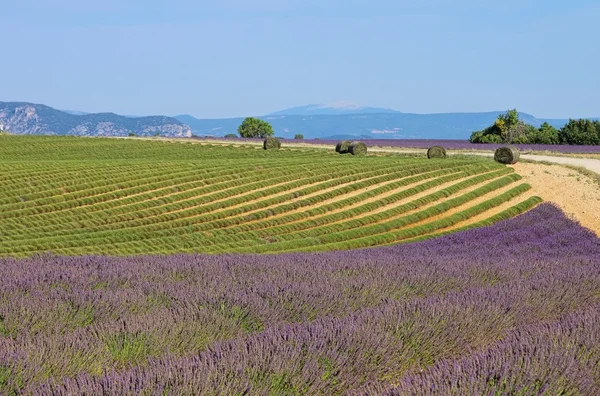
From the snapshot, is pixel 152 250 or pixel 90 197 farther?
pixel 90 197

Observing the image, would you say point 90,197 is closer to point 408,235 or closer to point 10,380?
point 408,235

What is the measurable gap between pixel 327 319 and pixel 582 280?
4.20 metres

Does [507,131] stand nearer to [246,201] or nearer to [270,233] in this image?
[246,201]

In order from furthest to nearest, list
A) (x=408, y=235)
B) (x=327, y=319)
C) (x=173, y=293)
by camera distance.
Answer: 1. (x=408, y=235)
2. (x=173, y=293)
3. (x=327, y=319)

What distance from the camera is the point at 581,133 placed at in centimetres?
6222

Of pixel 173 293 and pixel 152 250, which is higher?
pixel 173 293

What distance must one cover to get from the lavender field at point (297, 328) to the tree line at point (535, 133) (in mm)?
55446

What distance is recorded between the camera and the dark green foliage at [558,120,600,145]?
61719 mm

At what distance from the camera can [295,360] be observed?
4.83m

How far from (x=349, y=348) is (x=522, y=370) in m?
1.20

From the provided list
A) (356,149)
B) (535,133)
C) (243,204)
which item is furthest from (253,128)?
(243,204)

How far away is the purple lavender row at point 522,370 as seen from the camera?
169 inches

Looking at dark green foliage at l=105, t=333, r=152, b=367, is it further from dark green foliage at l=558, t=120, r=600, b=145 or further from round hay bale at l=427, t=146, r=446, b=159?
dark green foliage at l=558, t=120, r=600, b=145

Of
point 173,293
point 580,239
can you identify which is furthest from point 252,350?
point 580,239
